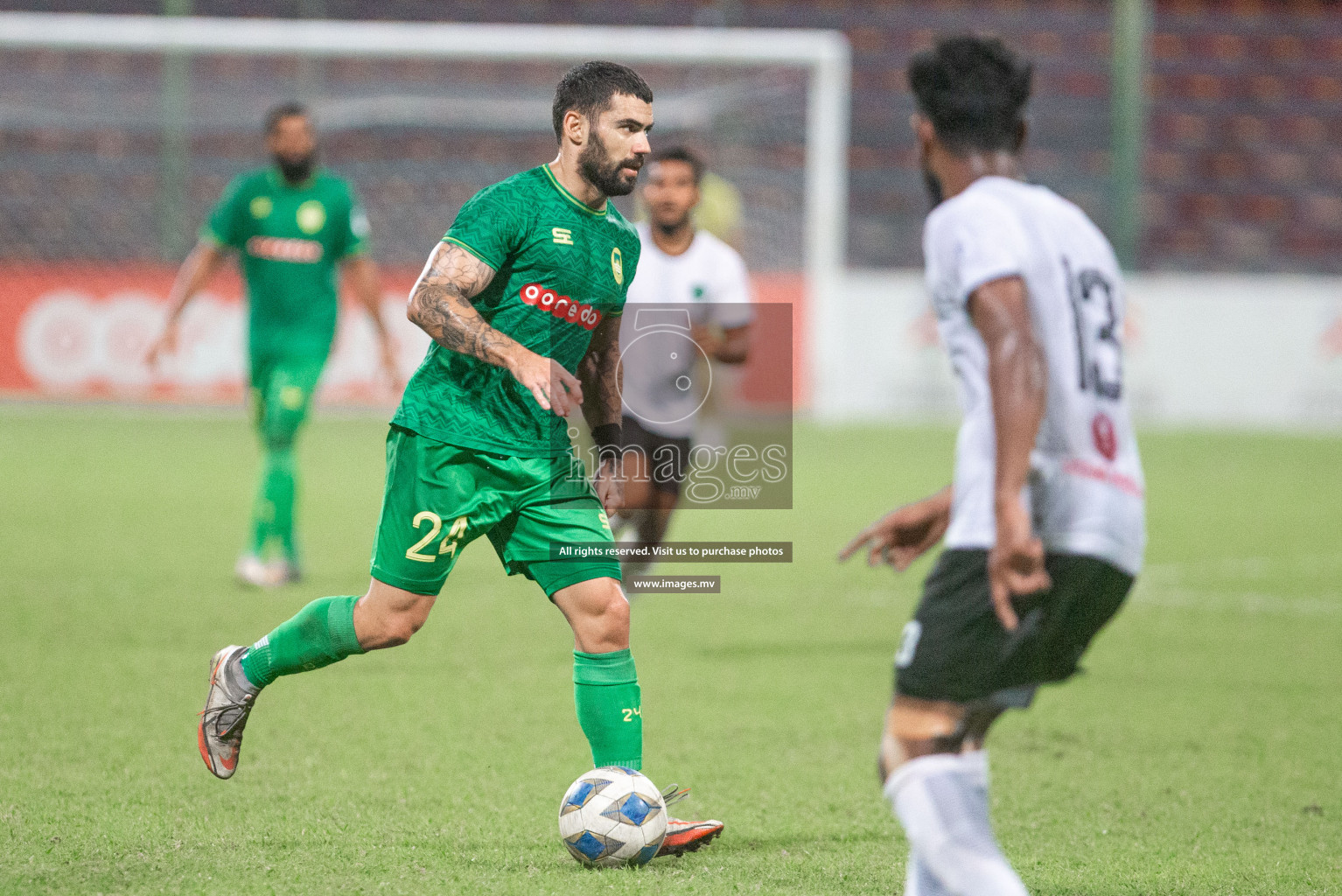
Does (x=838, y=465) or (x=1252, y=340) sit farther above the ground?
(x=1252, y=340)

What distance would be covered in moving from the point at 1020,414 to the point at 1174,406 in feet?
56.0

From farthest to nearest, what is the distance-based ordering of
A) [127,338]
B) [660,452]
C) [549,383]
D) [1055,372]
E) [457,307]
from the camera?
[127,338], [660,452], [457,307], [549,383], [1055,372]

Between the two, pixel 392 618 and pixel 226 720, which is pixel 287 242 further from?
pixel 392 618

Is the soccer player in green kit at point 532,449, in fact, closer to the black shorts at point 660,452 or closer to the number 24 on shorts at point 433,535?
the number 24 on shorts at point 433,535

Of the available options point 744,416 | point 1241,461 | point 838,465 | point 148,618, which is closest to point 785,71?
point 744,416

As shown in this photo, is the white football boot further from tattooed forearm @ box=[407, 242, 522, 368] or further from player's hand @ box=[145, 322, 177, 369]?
player's hand @ box=[145, 322, 177, 369]

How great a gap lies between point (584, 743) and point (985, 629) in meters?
2.61

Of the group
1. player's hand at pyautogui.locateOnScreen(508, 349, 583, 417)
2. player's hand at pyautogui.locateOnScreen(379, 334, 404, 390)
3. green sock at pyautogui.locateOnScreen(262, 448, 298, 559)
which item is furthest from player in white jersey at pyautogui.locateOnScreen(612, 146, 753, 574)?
player's hand at pyautogui.locateOnScreen(508, 349, 583, 417)

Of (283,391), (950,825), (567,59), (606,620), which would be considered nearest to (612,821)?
(606,620)

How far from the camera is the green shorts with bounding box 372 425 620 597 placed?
4.10 meters

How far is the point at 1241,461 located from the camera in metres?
15.9

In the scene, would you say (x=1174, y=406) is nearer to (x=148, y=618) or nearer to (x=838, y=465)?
(x=838, y=465)

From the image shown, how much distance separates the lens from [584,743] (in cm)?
538

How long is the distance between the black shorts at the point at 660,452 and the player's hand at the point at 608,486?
2820 mm
